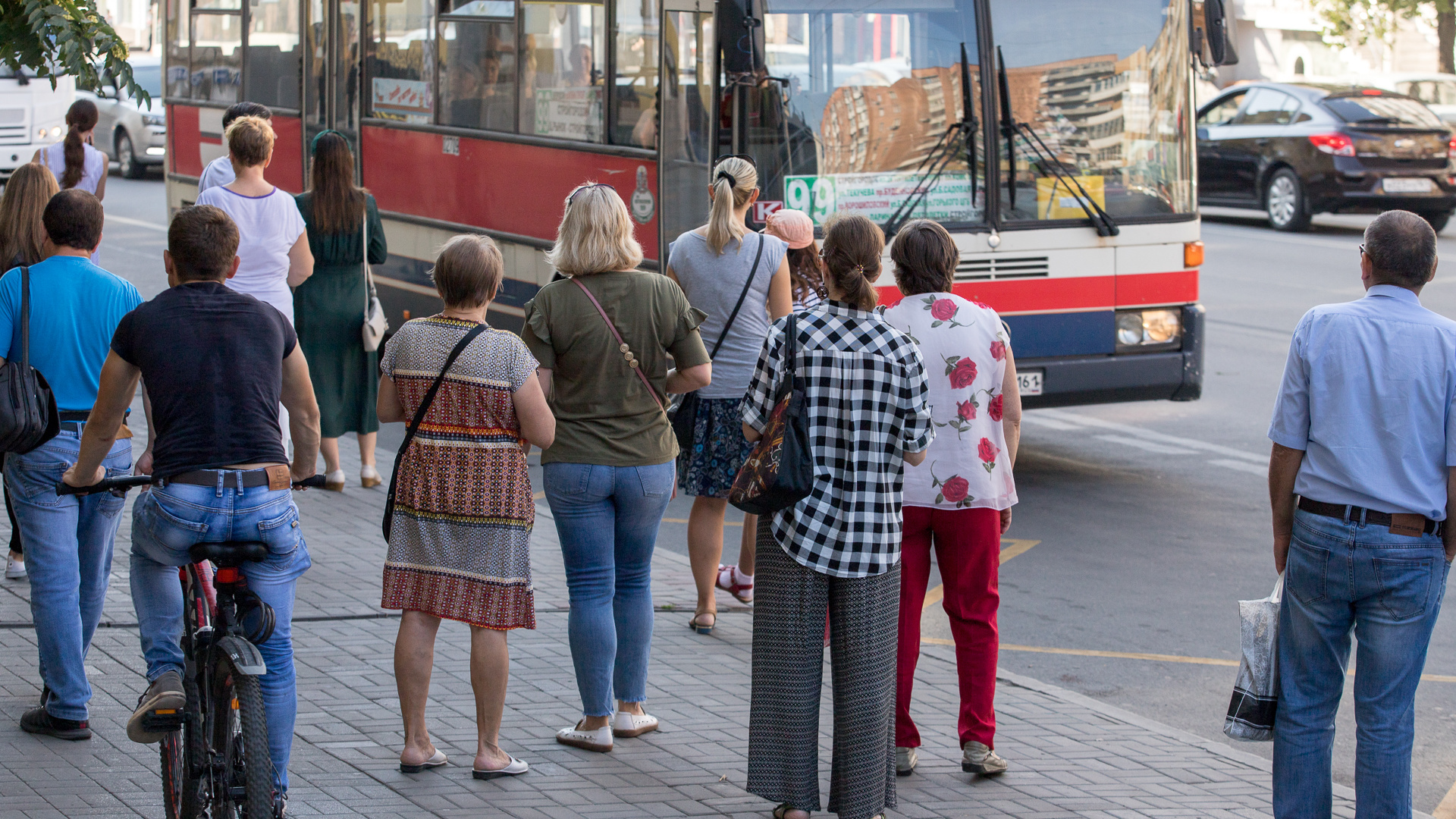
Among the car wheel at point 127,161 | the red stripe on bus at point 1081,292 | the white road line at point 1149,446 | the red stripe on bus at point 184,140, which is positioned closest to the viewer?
the red stripe on bus at point 1081,292

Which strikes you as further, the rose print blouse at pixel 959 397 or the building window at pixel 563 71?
the building window at pixel 563 71

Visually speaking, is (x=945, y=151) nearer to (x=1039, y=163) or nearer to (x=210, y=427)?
(x=1039, y=163)

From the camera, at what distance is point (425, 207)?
36.8 ft

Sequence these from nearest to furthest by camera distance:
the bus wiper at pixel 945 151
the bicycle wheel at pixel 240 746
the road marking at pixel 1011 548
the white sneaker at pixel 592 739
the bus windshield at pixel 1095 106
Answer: the bicycle wheel at pixel 240 746 < the white sneaker at pixel 592 739 < the road marking at pixel 1011 548 < the bus wiper at pixel 945 151 < the bus windshield at pixel 1095 106

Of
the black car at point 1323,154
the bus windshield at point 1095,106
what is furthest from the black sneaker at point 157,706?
the black car at point 1323,154

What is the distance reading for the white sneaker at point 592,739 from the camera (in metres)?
5.07

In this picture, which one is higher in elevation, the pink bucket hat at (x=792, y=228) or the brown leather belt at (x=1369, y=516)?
the pink bucket hat at (x=792, y=228)

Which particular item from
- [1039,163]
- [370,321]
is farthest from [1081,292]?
[370,321]

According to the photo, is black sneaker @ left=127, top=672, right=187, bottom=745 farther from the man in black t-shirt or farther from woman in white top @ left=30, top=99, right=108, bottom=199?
woman in white top @ left=30, top=99, right=108, bottom=199

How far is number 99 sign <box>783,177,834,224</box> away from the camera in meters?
8.43

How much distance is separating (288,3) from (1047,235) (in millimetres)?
6590

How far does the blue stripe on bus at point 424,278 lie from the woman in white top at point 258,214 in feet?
10.1

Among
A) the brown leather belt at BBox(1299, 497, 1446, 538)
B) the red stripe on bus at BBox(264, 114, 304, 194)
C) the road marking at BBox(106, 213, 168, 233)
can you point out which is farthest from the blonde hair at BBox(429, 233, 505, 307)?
the road marking at BBox(106, 213, 168, 233)

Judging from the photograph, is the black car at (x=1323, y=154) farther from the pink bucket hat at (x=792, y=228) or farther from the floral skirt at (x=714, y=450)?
the floral skirt at (x=714, y=450)
